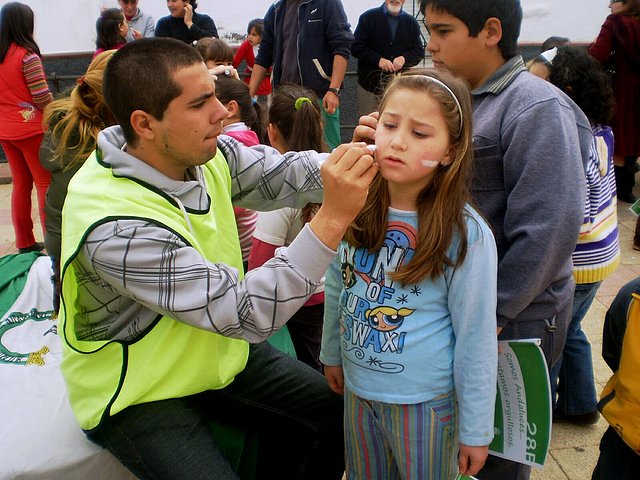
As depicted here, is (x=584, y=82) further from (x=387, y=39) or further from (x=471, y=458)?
(x=387, y=39)

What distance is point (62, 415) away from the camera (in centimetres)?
204

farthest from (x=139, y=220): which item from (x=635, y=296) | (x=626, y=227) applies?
(x=626, y=227)

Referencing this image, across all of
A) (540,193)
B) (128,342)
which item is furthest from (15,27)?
(540,193)

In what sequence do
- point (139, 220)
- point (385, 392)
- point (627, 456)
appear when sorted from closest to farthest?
1. point (139, 220)
2. point (385, 392)
3. point (627, 456)

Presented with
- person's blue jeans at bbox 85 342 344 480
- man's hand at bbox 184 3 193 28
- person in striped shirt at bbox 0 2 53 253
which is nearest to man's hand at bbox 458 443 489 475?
person's blue jeans at bbox 85 342 344 480

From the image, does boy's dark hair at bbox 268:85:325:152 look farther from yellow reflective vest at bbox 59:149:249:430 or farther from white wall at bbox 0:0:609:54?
white wall at bbox 0:0:609:54

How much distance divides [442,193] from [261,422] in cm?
103

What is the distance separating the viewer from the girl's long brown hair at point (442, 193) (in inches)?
64.4

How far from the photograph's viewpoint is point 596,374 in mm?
3309

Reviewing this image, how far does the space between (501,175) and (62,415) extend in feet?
5.05

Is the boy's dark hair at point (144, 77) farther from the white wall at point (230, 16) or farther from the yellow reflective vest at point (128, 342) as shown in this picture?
the white wall at point (230, 16)

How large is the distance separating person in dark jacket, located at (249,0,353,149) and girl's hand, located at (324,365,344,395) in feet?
10.9

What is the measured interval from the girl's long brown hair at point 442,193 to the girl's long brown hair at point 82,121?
5.52 ft

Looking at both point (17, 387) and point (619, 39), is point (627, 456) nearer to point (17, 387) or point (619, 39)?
point (17, 387)
